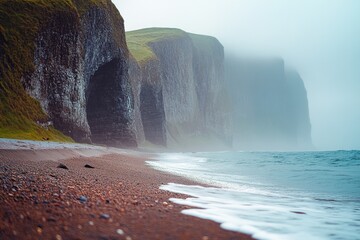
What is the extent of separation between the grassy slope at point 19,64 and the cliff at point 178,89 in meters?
30.0

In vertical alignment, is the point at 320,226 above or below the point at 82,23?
below

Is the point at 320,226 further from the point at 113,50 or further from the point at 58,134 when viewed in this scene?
the point at 113,50

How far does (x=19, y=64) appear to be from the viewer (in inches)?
1019

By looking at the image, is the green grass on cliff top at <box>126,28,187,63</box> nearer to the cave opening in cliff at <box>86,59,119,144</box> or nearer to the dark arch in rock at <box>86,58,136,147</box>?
the dark arch in rock at <box>86,58,136,147</box>

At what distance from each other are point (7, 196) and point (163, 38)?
295 ft

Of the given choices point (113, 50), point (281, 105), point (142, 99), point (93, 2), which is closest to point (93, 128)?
point (113, 50)

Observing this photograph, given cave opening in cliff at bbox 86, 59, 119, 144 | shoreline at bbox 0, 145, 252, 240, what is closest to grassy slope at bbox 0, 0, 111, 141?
cave opening in cliff at bbox 86, 59, 119, 144

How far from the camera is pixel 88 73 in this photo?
38469mm

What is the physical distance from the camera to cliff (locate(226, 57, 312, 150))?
488 ft

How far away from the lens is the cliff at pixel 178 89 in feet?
219

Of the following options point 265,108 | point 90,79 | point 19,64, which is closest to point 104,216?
point 19,64

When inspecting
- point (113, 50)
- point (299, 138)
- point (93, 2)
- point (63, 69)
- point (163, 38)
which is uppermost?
point (163, 38)

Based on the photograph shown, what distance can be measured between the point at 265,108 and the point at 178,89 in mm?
86556

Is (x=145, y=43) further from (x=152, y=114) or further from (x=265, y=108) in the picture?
(x=265, y=108)
